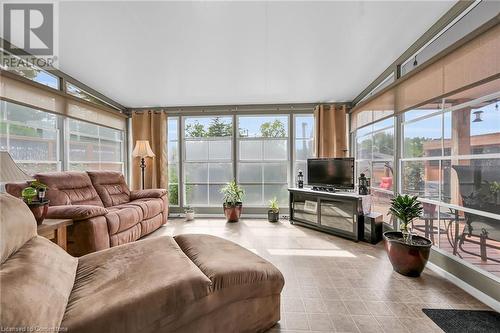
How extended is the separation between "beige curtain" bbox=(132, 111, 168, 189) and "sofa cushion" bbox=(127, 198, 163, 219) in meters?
0.98

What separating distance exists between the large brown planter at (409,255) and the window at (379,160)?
1154 mm

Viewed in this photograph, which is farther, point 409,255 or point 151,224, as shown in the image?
point 151,224

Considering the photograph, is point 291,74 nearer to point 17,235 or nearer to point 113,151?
point 17,235

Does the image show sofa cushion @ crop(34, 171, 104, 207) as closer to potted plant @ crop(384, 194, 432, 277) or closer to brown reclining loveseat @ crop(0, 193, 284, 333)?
brown reclining loveseat @ crop(0, 193, 284, 333)

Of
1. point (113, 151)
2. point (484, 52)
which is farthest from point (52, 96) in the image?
point (484, 52)

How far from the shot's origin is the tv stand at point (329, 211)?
134 inches

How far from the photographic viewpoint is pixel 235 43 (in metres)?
2.51

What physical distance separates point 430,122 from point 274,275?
2468 millimetres

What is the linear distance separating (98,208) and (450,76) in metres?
3.93

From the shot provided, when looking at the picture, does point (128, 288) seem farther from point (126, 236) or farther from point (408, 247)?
point (408, 247)

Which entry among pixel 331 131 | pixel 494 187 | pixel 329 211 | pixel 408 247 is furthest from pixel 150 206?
pixel 494 187

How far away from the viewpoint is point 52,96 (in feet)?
10.3

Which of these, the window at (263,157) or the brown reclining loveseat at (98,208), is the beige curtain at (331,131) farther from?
the brown reclining loveseat at (98,208)

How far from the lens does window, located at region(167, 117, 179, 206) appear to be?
16.9ft
